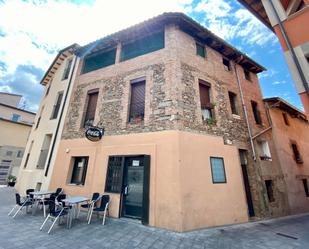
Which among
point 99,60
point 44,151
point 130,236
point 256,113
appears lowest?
point 130,236

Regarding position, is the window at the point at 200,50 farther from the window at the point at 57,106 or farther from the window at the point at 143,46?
the window at the point at 57,106

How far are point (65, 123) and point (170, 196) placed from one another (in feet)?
23.3

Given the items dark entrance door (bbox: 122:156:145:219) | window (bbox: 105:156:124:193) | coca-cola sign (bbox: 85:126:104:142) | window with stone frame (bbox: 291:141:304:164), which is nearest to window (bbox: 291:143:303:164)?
window with stone frame (bbox: 291:141:304:164)

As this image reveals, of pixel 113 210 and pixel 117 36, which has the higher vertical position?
pixel 117 36

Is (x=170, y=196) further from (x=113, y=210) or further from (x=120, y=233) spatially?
(x=113, y=210)

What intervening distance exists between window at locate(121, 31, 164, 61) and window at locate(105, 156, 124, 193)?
5.33 meters

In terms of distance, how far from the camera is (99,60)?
9773 millimetres

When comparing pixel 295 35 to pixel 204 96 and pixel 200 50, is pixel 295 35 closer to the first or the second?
pixel 204 96

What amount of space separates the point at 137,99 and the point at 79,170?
14.9ft

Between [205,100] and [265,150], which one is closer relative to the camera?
[205,100]

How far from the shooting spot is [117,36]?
8.88 m

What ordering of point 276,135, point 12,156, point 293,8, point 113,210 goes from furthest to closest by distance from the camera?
point 12,156 < point 276,135 < point 113,210 < point 293,8

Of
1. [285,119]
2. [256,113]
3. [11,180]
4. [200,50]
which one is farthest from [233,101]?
[11,180]

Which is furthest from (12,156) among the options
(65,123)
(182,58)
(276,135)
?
(276,135)
